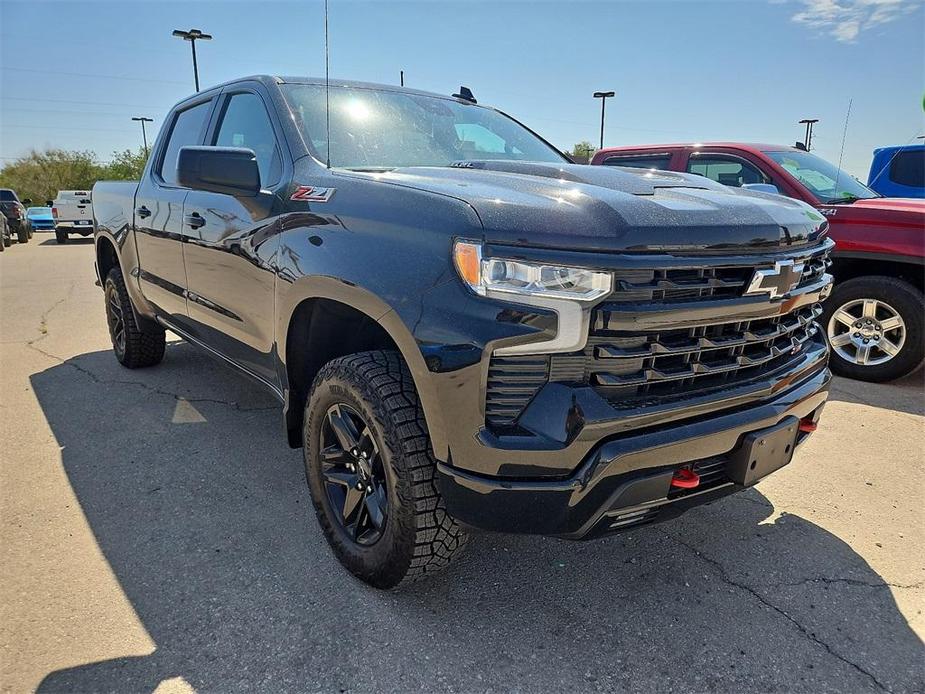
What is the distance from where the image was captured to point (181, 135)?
4.04 metres

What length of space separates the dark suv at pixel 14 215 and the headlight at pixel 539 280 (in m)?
24.3

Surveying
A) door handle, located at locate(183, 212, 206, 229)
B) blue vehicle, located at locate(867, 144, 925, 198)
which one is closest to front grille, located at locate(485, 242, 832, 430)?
door handle, located at locate(183, 212, 206, 229)

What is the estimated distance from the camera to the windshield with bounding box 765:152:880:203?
17.4ft

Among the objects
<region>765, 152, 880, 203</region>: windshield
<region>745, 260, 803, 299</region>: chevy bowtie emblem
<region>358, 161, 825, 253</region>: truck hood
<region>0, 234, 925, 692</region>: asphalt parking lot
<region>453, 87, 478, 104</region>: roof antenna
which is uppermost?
<region>453, 87, 478, 104</region>: roof antenna

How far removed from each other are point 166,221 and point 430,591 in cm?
265

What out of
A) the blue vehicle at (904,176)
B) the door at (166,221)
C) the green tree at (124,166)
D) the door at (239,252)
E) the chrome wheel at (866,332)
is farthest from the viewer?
the green tree at (124,166)

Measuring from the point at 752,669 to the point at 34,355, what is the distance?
5923 millimetres

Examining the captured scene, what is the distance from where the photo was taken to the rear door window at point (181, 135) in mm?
3703

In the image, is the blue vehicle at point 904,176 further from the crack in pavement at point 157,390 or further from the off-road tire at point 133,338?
the off-road tire at point 133,338

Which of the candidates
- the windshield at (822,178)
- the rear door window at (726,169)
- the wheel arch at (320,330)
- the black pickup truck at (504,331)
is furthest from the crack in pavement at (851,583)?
the rear door window at (726,169)

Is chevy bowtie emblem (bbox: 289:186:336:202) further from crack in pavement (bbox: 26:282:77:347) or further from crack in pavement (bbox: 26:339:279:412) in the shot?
crack in pavement (bbox: 26:282:77:347)

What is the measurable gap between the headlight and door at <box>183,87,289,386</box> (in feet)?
3.80

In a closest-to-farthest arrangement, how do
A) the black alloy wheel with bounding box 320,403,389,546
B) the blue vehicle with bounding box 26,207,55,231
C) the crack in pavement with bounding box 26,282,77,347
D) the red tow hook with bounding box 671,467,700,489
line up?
the red tow hook with bounding box 671,467,700,489, the black alloy wheel with bounding box 320,403,389,546, the crack in pavement with bounding box 26,282,77,347, the blue vehicle with bounding box 26,207,55,231

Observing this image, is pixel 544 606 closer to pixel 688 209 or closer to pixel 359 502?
pixel 359 502
